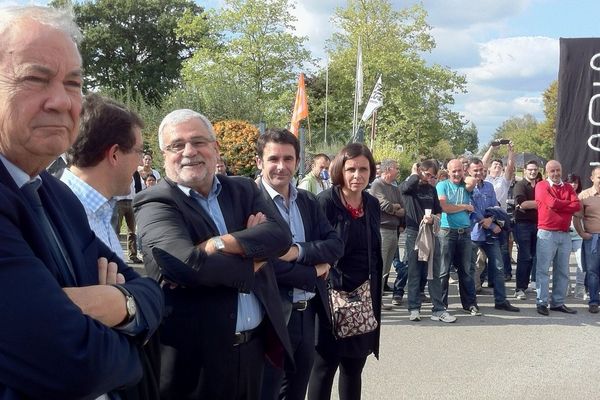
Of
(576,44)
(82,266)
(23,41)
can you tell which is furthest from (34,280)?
(576,44)

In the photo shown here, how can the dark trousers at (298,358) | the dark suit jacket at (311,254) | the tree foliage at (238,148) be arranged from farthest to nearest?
the tree foliage at (238,148) < the dark trousers at (298,358) < the dark suit jacket at (311,254)

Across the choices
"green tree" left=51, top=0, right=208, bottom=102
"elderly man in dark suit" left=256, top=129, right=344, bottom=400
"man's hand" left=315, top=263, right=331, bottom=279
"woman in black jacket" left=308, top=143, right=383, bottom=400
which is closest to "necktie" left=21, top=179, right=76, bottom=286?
"elderly man in dark suit" left=256, top=129, right=344, bottom=400

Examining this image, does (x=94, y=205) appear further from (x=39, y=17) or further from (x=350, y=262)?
(x=350, y=262)

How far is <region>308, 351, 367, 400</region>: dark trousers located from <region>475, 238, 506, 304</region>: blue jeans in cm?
472

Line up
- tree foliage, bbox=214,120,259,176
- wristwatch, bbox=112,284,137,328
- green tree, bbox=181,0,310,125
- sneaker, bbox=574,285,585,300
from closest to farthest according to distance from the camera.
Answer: wristwatch, bbox=112,284,137,328, sneaker, bbox=574,285,585,300, tree foliage, bbox=214,120,259,176, green tree, bbox=181,0,310,125

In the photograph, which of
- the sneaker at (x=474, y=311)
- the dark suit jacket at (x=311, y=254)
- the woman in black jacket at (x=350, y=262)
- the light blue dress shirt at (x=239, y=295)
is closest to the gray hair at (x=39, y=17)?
the light blue dress shirt at (x=239, y=295)

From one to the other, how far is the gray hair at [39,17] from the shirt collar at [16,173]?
0.30 m

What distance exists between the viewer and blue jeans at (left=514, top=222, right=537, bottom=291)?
8.84m

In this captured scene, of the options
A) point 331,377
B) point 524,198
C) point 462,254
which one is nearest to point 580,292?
point 524,198

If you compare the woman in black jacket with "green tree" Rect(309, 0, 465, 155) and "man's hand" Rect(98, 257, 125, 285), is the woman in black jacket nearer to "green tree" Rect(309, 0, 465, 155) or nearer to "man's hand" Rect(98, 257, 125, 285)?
"man's hand" Rect(98, 257, 125, 285)

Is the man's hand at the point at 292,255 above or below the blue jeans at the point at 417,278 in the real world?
above

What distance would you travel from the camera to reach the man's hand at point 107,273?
68.7 inches

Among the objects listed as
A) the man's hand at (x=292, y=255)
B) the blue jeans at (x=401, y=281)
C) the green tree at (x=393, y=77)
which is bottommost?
the blue jeans at (x=401, y=281)

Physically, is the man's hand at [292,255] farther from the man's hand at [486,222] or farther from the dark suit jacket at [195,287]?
the man's hand at [486,222]
